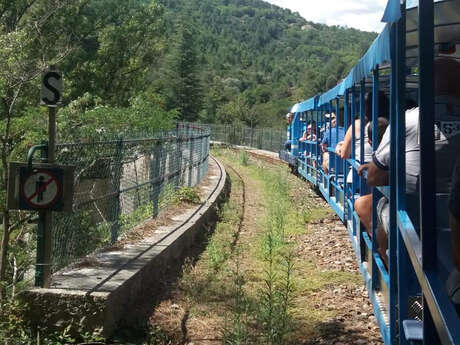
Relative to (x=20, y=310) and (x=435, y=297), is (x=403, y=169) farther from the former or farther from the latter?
(x=20, y=310)

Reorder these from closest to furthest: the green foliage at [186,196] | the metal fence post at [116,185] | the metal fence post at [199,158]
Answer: the metal fence post at [116,185] < the green foliage at [186,196] < the metal fence post at [199,158]

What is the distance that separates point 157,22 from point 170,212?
2400cm

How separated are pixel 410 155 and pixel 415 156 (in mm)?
46

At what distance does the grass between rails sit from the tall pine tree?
62.0 m

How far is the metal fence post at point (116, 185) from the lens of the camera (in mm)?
7195

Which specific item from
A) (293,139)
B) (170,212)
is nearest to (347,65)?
(293,139)

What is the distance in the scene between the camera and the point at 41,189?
5.06 m

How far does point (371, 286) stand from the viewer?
500 centimetres

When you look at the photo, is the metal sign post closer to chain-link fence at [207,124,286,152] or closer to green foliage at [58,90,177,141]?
green foliage at [58,90,177,141]

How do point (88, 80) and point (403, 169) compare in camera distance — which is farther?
point (88, 80)

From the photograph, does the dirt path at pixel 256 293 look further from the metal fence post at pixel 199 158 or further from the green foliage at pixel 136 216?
the metal fence post at pixel 199 158

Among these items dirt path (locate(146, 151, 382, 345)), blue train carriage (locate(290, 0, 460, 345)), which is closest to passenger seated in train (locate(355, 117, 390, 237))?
blue train carriage (locate(290, 0, 460, 345))

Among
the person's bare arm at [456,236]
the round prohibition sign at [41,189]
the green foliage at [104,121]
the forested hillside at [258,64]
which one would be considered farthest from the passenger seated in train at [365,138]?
the forested hillside at [258,64]

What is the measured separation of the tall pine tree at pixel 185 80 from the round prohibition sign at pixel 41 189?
67634 millimetres
